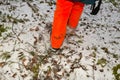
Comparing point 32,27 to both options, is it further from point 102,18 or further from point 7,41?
point 102,18

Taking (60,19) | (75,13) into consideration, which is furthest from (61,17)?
(75,13)

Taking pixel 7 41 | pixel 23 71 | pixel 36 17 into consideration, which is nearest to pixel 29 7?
pixel 36 17

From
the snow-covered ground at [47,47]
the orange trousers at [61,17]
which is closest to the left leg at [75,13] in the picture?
the orange trousers at [61,17]

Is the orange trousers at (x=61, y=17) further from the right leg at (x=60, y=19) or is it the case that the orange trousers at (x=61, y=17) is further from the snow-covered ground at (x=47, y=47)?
the snow-covered ground at (x=47, y=47)

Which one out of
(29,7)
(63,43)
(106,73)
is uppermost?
Answer: (29,7)

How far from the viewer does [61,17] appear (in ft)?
9.59

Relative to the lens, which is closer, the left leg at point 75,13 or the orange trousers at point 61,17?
the orange trousers at point 61,17

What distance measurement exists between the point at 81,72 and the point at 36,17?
137 centimetres

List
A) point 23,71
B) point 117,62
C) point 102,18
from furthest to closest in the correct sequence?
point 102,18 < point 117,62 < point 23,71

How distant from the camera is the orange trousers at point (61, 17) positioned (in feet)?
9.35

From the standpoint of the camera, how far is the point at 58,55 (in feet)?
10.4

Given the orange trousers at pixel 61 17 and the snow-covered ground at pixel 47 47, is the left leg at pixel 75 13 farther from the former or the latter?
the snow-covered ground at pixel 47 47

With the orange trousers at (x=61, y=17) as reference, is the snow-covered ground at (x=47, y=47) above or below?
below

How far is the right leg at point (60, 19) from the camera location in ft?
9.32
